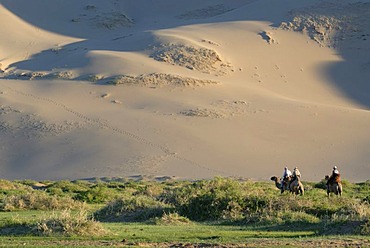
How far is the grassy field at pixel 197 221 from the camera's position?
43.9 feet

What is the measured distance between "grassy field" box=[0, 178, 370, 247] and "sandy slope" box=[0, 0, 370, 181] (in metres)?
24.8

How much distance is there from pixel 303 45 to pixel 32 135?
2824 centimetres

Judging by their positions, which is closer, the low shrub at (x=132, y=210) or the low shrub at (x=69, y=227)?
the low shrub at (x=69, y=227)

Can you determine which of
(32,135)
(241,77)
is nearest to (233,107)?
(241,77)

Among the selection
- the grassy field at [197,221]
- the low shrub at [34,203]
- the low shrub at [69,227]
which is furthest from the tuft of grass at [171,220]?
the low shrub at [34,203]

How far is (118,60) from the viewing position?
62.8m

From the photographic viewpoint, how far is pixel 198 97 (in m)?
57.3

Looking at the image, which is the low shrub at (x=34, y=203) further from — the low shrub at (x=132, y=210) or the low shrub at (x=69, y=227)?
the low shrub at (x=69, y=227)

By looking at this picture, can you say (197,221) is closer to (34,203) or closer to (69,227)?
(34,203)

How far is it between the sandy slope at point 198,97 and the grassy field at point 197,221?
24.8 meters

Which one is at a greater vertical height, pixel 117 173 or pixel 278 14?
pixel 278 14

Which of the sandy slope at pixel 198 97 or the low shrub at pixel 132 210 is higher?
the sandy slope at pixel 198 97

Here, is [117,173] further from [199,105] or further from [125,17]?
[125,17]

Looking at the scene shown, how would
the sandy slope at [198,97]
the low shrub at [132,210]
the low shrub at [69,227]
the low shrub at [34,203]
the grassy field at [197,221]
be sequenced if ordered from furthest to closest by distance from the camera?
the sandy slope at [198,97]
the low shrub at [34,203]
the low shrub at [132,210]
the low shrub at [69,227]
the grassy field at [197,221]
